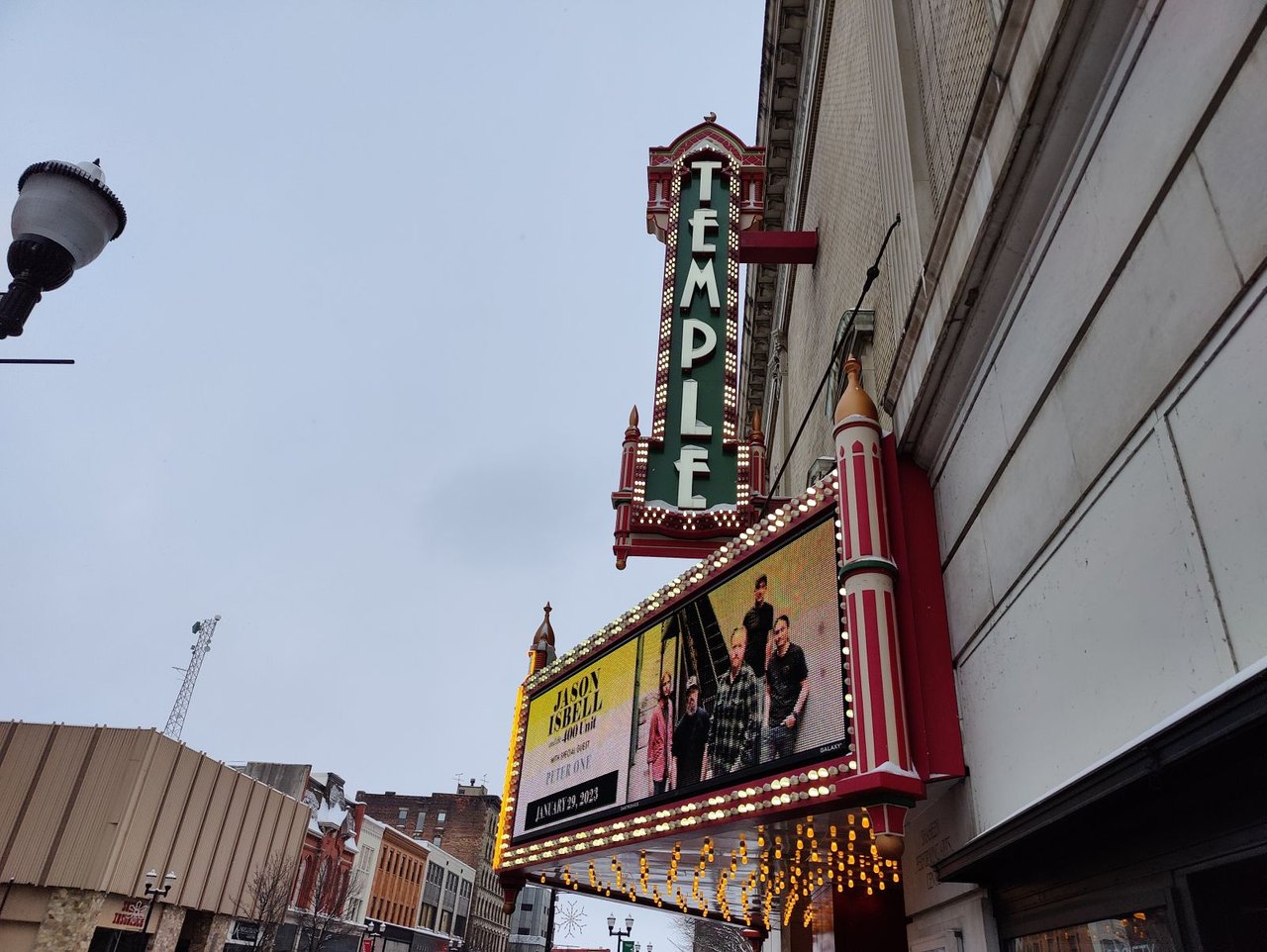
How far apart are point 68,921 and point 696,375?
27628 mm

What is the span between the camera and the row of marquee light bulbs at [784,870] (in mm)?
7293

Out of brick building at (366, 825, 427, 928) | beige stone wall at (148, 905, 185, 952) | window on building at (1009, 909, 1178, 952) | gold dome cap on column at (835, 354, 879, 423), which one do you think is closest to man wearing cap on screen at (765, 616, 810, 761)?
gold dome cap on column at (835, 354, 879, 423)

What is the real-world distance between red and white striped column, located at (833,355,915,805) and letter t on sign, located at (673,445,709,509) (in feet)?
15.8

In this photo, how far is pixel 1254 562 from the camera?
3168mm

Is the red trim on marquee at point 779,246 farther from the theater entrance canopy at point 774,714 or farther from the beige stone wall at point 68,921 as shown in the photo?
the beige stone wall at point 68,921

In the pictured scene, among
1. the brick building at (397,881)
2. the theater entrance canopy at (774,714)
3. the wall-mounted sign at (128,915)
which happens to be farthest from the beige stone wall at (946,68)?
the brick building at (397,881)

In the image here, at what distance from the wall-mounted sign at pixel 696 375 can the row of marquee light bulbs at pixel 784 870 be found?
419cm

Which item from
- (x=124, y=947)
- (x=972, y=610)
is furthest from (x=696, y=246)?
(x=124, y=947)

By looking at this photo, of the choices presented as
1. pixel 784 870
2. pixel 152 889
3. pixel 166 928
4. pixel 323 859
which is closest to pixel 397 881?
pixel 323 859

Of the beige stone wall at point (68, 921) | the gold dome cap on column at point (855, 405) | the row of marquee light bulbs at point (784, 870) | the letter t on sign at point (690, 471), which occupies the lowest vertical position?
the beige stone wall at point (68, 921)

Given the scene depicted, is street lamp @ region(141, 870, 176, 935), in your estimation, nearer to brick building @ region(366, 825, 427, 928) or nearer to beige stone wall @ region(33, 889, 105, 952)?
beige stone wall @ region(33, 889, 105, 952)

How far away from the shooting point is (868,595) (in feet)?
20.6

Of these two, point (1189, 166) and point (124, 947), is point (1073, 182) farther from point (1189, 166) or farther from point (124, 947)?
point (124, 947)

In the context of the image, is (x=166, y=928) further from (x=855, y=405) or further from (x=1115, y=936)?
(x=1115, y=936)
